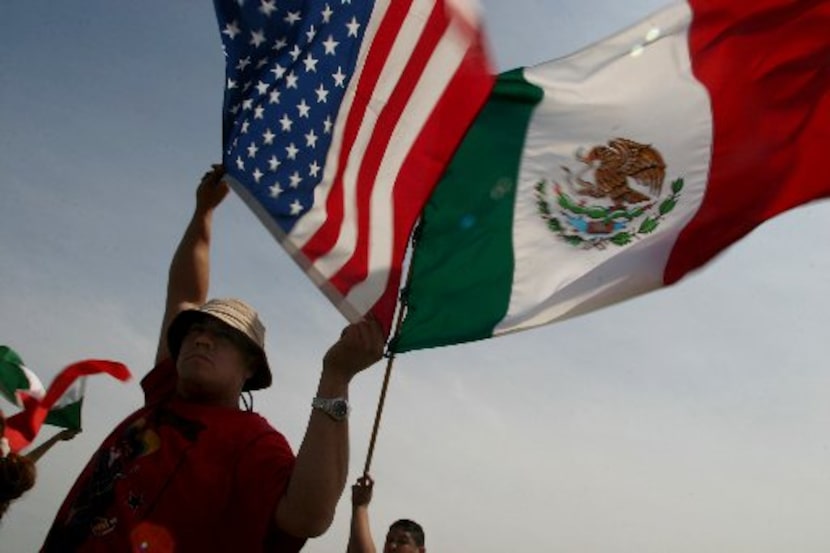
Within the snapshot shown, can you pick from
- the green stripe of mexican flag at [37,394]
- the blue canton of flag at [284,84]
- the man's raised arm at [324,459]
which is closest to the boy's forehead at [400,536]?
the green stripe of mexican flag at [37,394]

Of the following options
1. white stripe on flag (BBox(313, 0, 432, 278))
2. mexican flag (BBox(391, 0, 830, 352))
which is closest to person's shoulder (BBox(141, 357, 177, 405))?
white stripe on flag (BBox(313, 0, 432, 278))

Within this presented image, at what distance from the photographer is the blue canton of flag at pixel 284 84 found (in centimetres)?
364

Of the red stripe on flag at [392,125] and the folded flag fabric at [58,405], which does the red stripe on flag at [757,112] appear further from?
the folded flag fabric at [58,405]

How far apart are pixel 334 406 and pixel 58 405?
16.8 feet

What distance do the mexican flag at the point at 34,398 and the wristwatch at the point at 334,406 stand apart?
3796mm

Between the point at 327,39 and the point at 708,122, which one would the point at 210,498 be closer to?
the point at 327,39

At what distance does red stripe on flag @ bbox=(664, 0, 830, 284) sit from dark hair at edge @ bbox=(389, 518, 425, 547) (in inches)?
171

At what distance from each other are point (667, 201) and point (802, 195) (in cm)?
60

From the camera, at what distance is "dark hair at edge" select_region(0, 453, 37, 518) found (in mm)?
4453

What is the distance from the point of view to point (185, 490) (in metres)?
2.53

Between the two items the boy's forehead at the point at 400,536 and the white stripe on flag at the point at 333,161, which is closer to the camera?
the white stripe on flag at the point at 333,161

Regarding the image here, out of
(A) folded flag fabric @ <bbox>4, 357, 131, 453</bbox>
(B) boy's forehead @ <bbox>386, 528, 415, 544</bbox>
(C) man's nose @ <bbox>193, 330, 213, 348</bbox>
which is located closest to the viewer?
(C) man's nose @ <bbox>193, 330, 213, 348</bbox>

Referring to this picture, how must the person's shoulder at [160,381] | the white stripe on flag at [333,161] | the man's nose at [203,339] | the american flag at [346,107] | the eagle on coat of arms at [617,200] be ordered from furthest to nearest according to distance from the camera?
the eagle on coat of arms at [617,200] → the american flag at [346,107] → the white stripe on flag at [333,161] → the person's shoulder at [160,381] → the man's nose at [203,339]

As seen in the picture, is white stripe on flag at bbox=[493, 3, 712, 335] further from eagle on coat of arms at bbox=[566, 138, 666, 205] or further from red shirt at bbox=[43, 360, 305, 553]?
red shirt at bbox=[43, 360, 305, 553]
